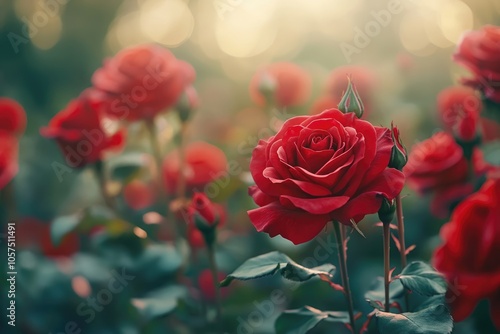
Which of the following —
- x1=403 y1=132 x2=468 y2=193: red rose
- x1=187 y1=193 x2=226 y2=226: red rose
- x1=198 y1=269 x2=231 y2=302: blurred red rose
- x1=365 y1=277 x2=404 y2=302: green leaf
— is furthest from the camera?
x1=198 y1=269 x2=231 y2=302: blurred red rose

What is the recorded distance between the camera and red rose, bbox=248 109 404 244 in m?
0.53

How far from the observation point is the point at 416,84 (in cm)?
174

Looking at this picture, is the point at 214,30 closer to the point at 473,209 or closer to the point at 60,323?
the point at 60,323

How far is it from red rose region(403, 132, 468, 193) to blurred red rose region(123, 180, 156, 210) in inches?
23.8

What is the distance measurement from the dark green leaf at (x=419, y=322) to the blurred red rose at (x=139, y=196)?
0.83m

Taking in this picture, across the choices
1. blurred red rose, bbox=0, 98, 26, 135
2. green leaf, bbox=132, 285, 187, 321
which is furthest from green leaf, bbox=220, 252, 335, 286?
blurred red rose, bbox=0, 98, 26, 135

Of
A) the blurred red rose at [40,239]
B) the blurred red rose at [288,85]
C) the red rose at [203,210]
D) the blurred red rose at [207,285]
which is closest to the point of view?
the red rose at [203,210]

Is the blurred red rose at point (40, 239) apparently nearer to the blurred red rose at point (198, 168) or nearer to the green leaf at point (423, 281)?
the blurred red rose at point (198, 168)

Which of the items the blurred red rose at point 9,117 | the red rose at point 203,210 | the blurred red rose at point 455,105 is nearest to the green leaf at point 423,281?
the red rose at point 203,210

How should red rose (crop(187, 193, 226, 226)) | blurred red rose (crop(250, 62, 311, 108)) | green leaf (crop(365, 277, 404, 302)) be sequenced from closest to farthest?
green leaf (crop(365, 277, 404, 302))
red rose (crop(187, 193, 226, 226))
blurred red rose (crop(250, 62, 311, 108))

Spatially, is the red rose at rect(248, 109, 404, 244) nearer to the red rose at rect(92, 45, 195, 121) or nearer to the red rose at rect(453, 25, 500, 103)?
the red rose at rect(453, 25, 500, 103)

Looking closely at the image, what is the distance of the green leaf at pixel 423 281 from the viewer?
570mm

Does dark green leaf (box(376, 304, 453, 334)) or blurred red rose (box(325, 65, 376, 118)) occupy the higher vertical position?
blurred red rose (box(325, 65, 376, 118))

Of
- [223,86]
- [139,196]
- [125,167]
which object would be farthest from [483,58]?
[223,86]
